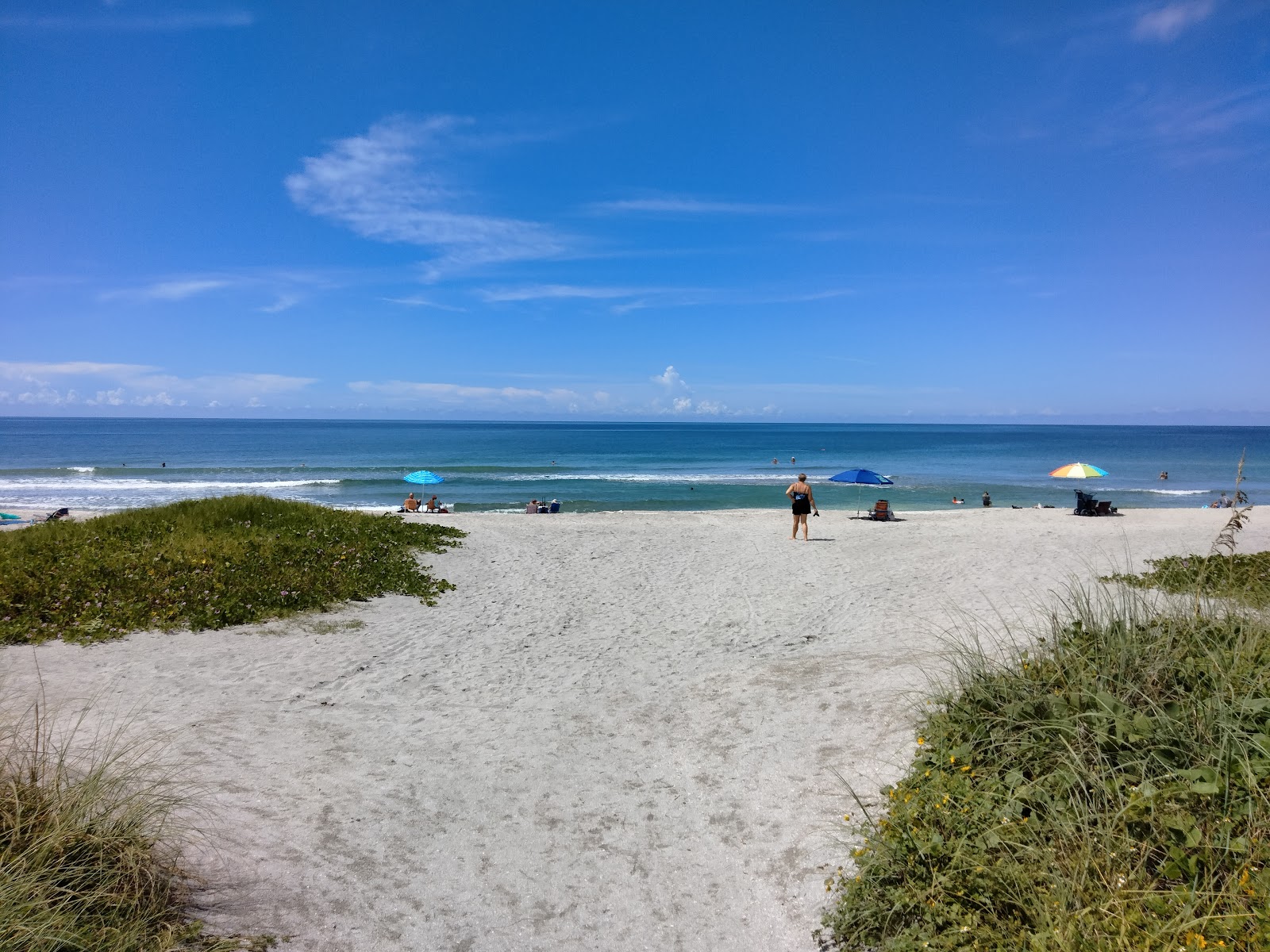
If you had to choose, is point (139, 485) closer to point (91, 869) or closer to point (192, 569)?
point (192, 569)

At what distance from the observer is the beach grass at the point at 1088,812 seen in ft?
10.5

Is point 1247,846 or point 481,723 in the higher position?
point 1247,846

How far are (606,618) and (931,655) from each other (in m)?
5.10

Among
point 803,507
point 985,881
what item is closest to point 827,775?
point 985,881

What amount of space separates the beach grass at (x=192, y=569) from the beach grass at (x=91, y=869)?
6.07 metres

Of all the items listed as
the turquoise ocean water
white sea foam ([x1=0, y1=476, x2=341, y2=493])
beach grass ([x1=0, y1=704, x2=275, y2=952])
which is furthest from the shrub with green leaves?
white sea foam ([x1=0, y1=476, x2=341, y2=493])

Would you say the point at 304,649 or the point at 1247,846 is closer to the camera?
the point at 1247,846

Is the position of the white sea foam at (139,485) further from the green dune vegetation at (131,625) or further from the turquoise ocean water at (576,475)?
the green dune vegetation at (131,625)

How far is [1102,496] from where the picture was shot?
40.9m

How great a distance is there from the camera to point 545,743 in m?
6.79

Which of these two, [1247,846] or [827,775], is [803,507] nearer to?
[827,775]

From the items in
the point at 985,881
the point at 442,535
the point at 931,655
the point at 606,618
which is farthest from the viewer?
the point at 442,535

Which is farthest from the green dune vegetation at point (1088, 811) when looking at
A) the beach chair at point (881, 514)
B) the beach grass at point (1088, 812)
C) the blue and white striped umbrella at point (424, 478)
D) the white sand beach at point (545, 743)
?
the blue and white striped umbrella at point (424, 478)

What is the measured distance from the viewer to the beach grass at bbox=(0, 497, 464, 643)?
31.9 ft
